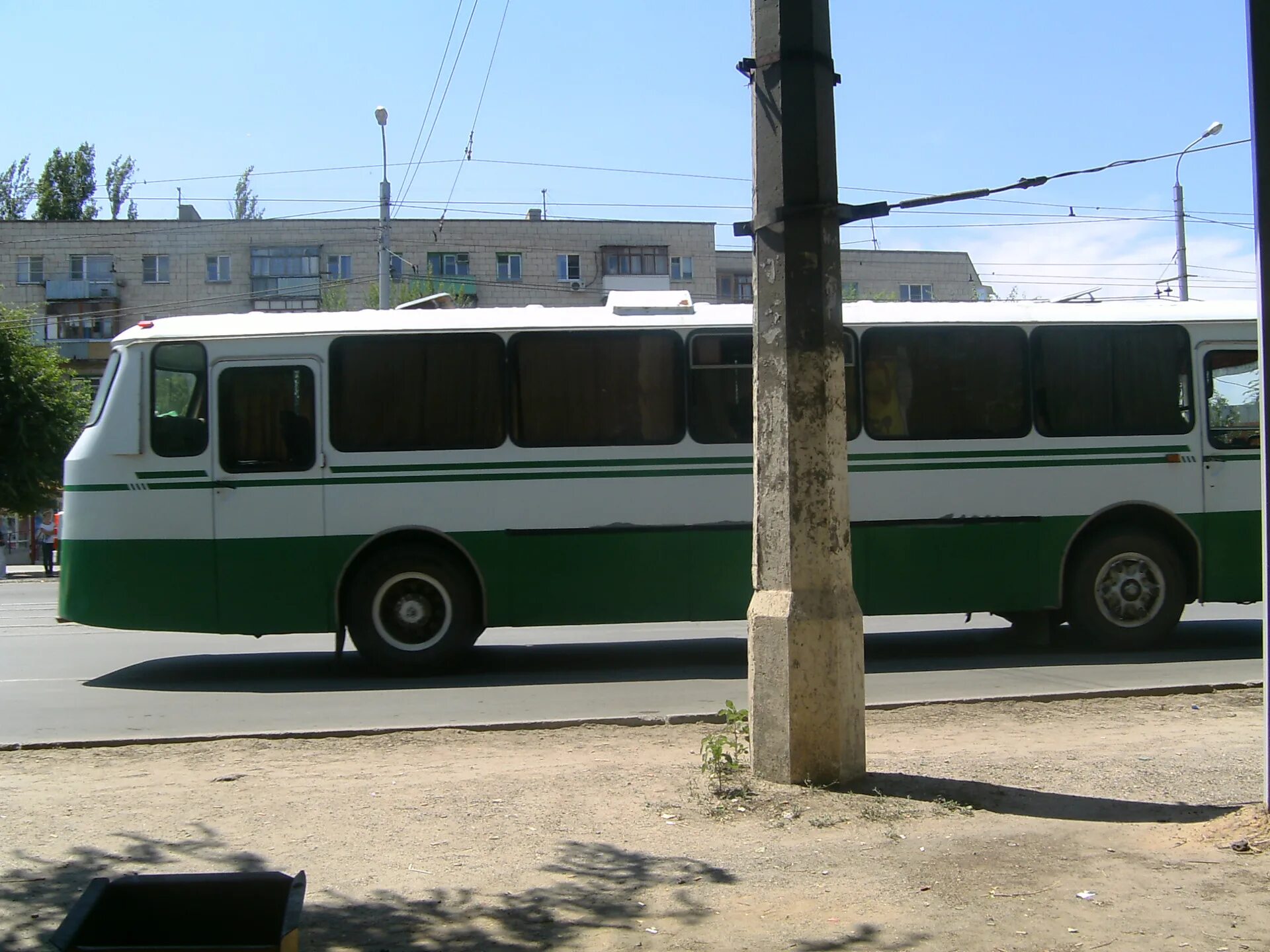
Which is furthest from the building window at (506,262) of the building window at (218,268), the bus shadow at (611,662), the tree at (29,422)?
the bus shadow at (611,662)

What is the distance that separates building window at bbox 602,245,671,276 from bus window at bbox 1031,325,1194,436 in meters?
44.1

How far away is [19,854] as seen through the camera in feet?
17.1

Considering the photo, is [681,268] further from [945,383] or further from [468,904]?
[468,904]

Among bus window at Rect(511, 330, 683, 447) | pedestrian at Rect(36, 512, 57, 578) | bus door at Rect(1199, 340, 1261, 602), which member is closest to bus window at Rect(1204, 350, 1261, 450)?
bus door at Rect(1199, 340, 1261, 602)

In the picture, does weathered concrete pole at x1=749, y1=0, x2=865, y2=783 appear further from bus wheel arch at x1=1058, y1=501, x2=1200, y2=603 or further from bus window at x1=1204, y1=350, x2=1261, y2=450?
bus window at x1=1204, y1=350, x2=1261, y2=450

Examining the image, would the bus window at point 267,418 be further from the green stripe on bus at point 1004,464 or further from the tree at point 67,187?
the tree at point 67,187

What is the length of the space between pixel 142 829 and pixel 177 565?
16.2 feet

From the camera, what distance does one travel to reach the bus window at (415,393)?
34.2 feet

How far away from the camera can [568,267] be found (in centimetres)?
5481

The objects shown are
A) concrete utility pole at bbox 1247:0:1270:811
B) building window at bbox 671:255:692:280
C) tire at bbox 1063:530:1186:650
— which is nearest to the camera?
concrete utility pole at bbox 1247:0:1270:811

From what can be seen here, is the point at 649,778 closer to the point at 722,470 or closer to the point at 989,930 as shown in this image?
the point at 989,930

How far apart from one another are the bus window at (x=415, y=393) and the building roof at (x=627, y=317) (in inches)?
5.7

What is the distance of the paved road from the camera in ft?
28.4

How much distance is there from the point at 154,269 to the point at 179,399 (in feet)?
154
